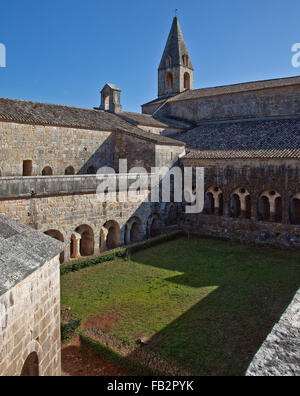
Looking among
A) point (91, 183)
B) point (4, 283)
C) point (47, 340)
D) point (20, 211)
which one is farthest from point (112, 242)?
point (4, 283)

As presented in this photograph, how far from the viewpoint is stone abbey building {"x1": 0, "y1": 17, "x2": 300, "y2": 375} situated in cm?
1425

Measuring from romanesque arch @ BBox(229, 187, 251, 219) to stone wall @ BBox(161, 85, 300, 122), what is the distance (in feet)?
26.7

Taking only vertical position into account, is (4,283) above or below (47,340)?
above

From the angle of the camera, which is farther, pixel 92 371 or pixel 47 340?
pixel 92 371

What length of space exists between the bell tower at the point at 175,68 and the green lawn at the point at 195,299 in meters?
20.7

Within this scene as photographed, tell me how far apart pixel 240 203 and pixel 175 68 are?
18.1 meters

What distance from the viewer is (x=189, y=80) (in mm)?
32875

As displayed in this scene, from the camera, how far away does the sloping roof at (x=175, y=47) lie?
104ft

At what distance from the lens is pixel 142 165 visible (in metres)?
20.4

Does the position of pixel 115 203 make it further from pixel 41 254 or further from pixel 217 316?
pixel 41 254

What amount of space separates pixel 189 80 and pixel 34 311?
31.2 m

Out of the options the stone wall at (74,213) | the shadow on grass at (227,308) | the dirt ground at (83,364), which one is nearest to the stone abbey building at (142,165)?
the stone wall at (74,213)

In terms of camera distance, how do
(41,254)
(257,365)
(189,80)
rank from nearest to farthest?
1. (257,365)
2. (41,254)
3. (189,80)

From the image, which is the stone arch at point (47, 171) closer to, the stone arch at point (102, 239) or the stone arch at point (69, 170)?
the stone arch at point (69, 170)
